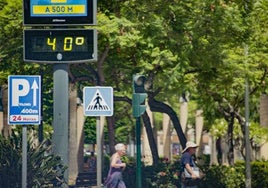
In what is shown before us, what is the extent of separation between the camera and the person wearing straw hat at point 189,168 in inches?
813

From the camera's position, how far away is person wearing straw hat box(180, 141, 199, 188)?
67.8 feet

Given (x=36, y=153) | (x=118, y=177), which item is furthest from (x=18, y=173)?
(x=118, y=177)

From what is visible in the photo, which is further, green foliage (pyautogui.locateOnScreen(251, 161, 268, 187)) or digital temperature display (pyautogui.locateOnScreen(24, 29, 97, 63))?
green foliage (pyautogui.locateOnScreen(251, 161, 268, 187))

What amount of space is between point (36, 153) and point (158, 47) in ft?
24.7

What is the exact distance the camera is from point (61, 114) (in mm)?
19547

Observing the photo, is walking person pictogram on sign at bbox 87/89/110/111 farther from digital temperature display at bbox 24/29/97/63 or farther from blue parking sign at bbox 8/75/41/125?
blue parking sign at bbox 8/75/41/125

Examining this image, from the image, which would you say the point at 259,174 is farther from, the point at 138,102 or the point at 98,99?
the point at 98,99

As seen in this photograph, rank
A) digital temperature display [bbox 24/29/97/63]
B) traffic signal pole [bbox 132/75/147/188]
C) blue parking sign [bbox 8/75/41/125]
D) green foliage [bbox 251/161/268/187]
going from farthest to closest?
1. green foliage [bbox 251/161/268/187]
2. traffic signal pole [bbox 132/75/147/188]
3. digital temperature display [bbox 24/29/97/63]
4. blue parking sign [bbox 8/75/41/125]

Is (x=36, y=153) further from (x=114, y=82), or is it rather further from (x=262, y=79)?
(x=262, y=79)

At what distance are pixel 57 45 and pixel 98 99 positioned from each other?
5.71ft

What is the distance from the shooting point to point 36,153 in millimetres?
19375

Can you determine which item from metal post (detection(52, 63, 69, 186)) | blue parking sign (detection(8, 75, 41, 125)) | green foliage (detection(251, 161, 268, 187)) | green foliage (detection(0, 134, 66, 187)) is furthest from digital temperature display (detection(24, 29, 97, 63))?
green foliage (detection(251, 161, 268, 187))

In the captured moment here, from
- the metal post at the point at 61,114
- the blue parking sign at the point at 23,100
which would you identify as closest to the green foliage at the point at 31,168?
the metal post at the point at 61,114

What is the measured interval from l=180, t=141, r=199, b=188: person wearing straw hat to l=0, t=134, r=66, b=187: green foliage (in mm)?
3134
